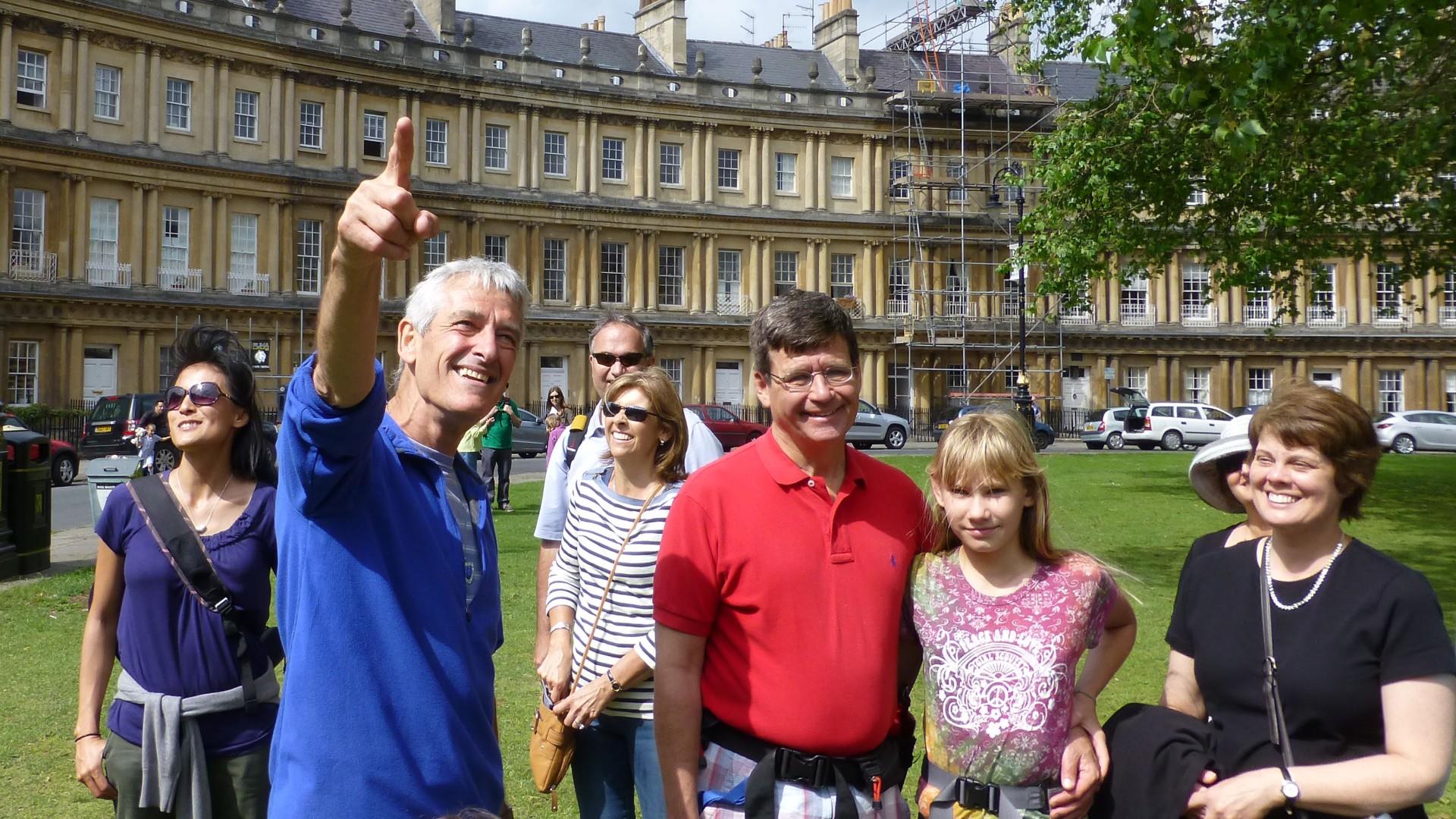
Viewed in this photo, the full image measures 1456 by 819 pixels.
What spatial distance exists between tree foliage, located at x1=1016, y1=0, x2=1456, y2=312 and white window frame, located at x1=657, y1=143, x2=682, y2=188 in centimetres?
2732

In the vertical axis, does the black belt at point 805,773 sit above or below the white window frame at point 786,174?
below

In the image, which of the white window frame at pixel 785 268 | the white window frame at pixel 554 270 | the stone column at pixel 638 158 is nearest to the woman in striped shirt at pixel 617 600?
the white window frame at pixel 554 270

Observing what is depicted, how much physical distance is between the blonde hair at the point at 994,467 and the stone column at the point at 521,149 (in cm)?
4236

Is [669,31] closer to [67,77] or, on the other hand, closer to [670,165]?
[670,165]

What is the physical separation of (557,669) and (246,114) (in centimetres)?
3953

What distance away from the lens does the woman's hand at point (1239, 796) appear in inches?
106

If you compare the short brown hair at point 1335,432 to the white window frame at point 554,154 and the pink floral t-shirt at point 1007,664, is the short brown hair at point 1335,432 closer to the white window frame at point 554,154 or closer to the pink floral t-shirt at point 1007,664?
the pink floral t-shirt at point 1007,664

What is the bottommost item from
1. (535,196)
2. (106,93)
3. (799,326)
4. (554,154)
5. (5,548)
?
(5,548)

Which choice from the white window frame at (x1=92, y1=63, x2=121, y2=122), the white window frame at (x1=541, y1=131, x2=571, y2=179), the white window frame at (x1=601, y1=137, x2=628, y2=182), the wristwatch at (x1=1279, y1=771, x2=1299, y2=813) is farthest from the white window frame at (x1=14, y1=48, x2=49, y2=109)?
the wristwatch at (x1=1279, y1=771, x2=1299, y2=813)

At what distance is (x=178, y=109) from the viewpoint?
3738 cm

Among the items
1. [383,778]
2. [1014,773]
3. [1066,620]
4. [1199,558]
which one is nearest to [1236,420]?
[1199,558]

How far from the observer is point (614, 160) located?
4575 centimetres

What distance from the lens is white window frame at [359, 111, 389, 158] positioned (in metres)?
41.3

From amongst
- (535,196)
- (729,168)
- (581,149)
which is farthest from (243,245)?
(729,168)
